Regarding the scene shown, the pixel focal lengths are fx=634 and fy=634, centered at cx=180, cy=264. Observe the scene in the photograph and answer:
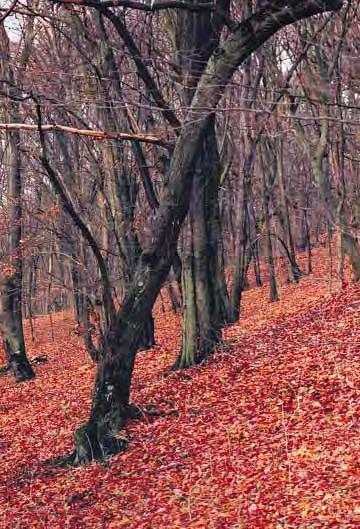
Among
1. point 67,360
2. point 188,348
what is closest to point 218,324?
point 188,348

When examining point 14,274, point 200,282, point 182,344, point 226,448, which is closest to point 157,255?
point 200,282

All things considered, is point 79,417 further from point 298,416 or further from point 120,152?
point 120,152

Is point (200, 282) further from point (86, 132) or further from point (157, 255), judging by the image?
point (86, 132)

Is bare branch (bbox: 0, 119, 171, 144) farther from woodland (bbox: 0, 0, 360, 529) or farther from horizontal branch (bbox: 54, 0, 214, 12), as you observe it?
horizontal branch (bbox: 54, 0, 214, 12)

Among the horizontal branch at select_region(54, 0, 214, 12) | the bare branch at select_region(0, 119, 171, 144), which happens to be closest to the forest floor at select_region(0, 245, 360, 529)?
the bare branch at select_region(0, 119, 171, 144)

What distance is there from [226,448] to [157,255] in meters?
2.72

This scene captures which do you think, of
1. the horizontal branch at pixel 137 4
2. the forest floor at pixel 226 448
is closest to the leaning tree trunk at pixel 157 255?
the forest floor at pixel 226 448

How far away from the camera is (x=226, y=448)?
716cm

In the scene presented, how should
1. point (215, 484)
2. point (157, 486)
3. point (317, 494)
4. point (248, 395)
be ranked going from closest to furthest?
point (317, 494) < point (215, 484) < point (157, 486) < point (248, 395)

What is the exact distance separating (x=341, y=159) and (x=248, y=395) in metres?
9.78

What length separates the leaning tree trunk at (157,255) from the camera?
817 centimetres

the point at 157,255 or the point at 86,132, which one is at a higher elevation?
the point at 86,132

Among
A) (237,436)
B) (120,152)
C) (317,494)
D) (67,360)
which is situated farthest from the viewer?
(67,360)

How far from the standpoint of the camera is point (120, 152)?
597 inches
